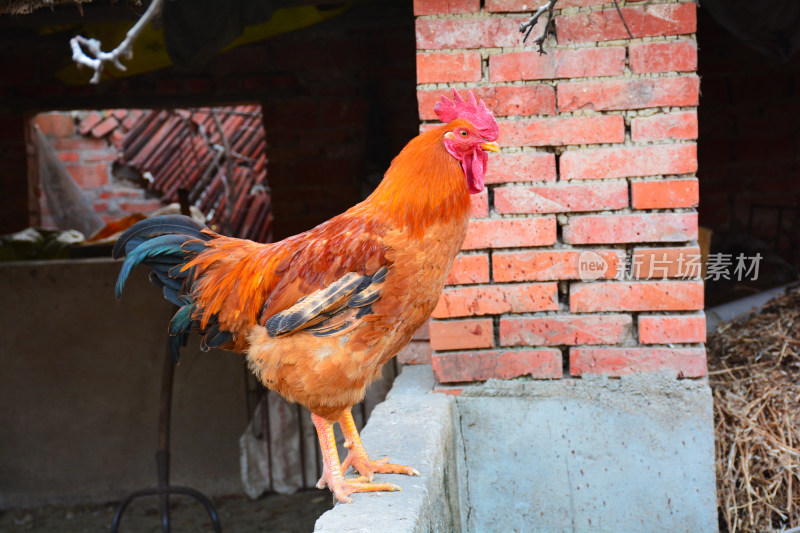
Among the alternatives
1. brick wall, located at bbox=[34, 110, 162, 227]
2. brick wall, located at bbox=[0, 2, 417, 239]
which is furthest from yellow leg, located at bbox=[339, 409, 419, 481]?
brick wall, located at bbox=[34, 110, 162, 227]

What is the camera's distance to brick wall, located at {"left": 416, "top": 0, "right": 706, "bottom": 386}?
2.65 m

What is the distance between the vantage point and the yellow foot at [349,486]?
2041 millimetres

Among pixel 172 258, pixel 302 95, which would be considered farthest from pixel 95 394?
pixel 172 258

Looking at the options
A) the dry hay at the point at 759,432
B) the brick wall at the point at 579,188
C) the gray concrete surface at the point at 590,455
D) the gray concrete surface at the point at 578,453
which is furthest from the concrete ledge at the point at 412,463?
the dry hay at the point at 759,432

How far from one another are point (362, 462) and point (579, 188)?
4.24 feet

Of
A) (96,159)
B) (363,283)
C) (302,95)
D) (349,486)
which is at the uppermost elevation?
(302,95)

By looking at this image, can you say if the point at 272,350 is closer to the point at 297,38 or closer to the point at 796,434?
the point at 796,434

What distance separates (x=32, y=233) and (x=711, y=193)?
16.1ft

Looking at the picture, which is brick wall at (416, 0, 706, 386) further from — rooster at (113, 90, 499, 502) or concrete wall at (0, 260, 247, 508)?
concrete wall at (0, 260, 247, 508)

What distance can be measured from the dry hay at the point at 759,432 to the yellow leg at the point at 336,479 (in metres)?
1.62

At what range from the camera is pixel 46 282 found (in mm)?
4699

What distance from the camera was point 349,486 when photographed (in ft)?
6.88

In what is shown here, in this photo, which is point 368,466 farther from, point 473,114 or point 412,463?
point 473,114

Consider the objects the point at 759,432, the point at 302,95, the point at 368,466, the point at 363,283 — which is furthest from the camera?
the point at 302,95
